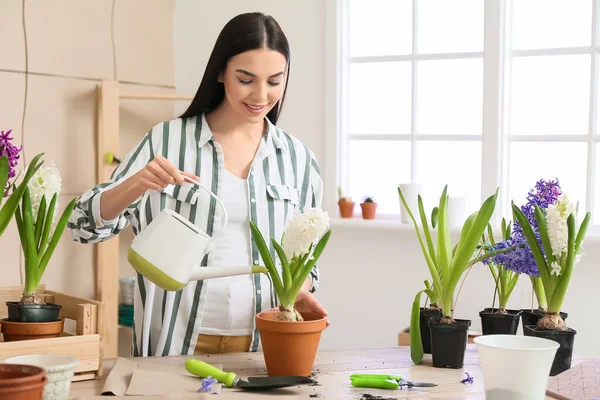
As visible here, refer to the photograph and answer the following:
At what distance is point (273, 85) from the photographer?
6.44ft

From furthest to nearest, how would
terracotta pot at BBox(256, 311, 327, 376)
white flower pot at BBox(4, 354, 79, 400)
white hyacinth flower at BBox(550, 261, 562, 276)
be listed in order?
1. white hyacinth flower at BBox(550, 261, 562, 276)
2. terracotta pot at BBox(256, 311, 327, 376)
3. white flower pot at BBox(4, 354, 79, 400)

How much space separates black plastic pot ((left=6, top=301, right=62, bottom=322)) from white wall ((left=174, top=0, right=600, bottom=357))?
2206 mm

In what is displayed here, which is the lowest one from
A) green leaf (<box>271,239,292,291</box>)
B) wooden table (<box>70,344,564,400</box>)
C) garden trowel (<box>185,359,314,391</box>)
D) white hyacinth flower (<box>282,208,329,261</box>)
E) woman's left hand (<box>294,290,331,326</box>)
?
wooden table (<box>70,344,564,400</box>)

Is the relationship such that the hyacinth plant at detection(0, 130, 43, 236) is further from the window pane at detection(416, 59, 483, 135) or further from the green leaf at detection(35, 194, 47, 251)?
the window pane at detection(416, 59, 483, 135)

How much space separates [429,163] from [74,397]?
103 inches

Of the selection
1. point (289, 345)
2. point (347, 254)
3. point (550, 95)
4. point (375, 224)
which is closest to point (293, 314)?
point (289, 345)

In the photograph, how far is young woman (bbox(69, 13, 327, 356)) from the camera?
76.9 inches

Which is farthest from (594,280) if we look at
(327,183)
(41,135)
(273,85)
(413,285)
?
(41,135)

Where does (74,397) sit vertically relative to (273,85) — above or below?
below

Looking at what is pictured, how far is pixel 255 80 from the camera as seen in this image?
1938 millimetres

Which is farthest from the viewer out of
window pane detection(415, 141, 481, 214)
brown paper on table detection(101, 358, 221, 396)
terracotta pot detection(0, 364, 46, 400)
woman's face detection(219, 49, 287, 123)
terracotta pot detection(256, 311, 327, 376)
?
window pane detection(415, 141, 481, 214)

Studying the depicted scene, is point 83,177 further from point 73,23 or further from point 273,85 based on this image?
point 273,85

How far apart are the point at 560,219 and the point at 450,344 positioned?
37cm

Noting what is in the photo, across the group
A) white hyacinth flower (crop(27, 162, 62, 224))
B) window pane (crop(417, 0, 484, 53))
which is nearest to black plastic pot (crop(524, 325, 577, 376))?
white hyacinth flower (crop(27, 162, 62, 224))
